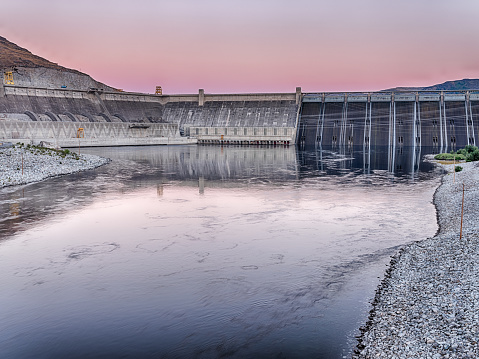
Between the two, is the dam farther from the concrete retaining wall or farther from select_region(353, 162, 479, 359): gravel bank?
select_region(353, 162, 479, 359): gravel bank

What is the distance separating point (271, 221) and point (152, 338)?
41.4 feet

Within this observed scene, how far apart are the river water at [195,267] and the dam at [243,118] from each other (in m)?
48.3

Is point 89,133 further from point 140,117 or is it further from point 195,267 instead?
point 195,267

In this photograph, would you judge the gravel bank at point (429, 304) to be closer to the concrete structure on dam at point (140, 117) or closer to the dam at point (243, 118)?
the dam at point (243, 118)

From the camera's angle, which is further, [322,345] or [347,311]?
[347,311]

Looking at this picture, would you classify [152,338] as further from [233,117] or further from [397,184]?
[233,117]

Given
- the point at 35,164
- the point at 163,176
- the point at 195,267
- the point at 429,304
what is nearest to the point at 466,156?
the point at 163,176

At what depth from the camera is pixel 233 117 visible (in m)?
101

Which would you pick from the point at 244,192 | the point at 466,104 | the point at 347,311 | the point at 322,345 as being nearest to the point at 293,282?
the point at 347,311

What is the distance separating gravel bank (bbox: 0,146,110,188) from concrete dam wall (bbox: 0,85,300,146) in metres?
19.7

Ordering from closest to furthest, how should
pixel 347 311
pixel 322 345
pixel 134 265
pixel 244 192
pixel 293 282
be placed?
pixel 322 345 < pixel 347 311 < pixel 293 282 < pixel 134 265 < pixel 244 192

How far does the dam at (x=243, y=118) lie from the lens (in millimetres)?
77812

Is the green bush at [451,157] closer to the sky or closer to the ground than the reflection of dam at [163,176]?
closer to the sky

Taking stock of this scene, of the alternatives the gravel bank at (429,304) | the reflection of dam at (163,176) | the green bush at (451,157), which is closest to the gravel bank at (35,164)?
the reflection of dam at (163,176)
